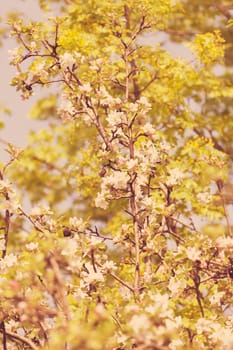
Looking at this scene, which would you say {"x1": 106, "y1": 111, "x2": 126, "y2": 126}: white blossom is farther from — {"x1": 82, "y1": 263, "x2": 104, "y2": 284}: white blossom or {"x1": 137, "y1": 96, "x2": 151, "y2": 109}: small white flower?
{"x1": 82, "y1": 263, "x2": 104, "y2": 284}: white blossom

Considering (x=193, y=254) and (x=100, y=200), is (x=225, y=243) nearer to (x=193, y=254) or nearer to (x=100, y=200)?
(x=193, y=254)

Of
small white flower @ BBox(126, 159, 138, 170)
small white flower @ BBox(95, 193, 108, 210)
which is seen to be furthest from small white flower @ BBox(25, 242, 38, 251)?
small white flower @ BBox(126, 159, 138, 170)

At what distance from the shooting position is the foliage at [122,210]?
252cm

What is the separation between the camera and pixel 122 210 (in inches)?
240

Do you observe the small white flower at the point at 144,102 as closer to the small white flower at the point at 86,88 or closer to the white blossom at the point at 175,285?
the small white flower at the point at 86,88

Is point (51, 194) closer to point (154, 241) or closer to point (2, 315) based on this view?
point (154, 241)

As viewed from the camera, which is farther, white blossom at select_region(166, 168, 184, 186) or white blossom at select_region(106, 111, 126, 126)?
white blossom at select_region(106, 111, 126, 126)

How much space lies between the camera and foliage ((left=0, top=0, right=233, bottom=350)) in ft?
8.27

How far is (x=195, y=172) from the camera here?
27.2 feet

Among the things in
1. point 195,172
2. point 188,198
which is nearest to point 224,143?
point 195,172

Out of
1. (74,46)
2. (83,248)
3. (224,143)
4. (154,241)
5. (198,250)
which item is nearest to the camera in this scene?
(198,250)


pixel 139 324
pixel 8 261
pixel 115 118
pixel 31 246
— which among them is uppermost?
pixel 115 118

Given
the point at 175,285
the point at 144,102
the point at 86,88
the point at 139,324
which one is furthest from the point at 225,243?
the point at 86,88

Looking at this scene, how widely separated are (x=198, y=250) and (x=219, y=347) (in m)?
0.52
